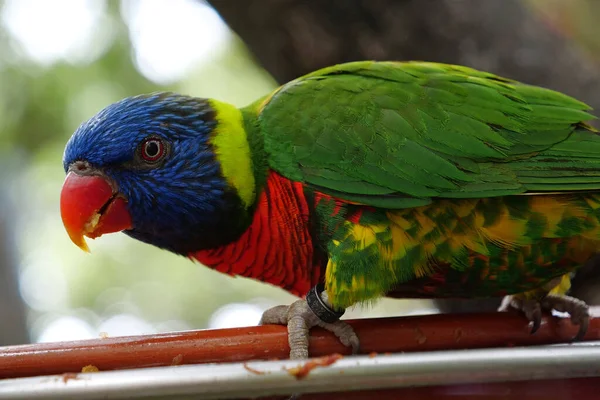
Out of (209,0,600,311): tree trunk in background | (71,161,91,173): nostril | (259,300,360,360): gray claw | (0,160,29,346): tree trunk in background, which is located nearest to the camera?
(259,300,360,360): gray claw

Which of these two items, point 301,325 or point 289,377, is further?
point 301,325

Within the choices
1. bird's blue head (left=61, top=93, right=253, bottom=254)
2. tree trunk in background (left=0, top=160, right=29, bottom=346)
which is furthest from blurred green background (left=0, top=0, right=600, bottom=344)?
bird's blue head (left=61, top=93, right=253, bottom=254)

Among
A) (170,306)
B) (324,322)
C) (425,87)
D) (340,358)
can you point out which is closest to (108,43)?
(170,306)

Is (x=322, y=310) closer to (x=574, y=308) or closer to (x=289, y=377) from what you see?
(x=289, y=377)

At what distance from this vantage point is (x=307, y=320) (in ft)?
5.33

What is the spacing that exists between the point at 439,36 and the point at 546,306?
1371 millimetres

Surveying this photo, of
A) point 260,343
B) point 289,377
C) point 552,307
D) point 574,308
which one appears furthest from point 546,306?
point 289,377

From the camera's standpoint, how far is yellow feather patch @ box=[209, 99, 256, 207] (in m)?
1.83

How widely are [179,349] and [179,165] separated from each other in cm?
68

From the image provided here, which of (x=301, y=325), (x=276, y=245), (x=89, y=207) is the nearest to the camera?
(x=301, y=325)

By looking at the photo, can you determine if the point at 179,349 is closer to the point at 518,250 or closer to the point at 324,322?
the point at 324,322

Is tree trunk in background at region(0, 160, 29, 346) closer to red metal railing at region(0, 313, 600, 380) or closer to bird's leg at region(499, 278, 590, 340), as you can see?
red metal railing at region(0, 313, 600, 380)

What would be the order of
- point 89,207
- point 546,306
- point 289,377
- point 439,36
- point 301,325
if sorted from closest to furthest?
1. point 289,377
2. point 301,325
3. point 89,207
4. point 546,306
5. point 439,36

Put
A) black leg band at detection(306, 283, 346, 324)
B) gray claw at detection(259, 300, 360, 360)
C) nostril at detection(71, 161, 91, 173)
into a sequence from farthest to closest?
nostril at detection(71, 161, 91, 173) → black leg band at detection(306, 283, 346, 324) → gray claw at detection(259, 300, 360, 360)
